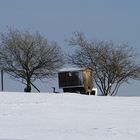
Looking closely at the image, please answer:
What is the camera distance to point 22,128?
11.0 metres

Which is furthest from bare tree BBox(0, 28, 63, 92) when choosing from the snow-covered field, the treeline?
the snow-covered field

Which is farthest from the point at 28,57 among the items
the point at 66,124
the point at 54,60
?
the point at 66,124

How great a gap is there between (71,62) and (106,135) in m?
39.7

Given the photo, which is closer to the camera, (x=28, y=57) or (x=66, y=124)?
(x=66, y=124)

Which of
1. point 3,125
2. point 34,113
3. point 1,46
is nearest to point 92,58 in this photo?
point 1,46

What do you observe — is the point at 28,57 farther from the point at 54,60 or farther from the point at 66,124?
the point at 66,124

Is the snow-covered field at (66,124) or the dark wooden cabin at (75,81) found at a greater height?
the dark wooden cabin at (75,81)

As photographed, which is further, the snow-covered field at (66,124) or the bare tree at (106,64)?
the bare tree at (106,64)

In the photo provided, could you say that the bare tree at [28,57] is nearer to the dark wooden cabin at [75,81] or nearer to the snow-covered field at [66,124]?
the dark wooden cabin at [75,81]

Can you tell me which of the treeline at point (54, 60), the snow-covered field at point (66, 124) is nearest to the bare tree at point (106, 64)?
the treeline at point (54, 60)

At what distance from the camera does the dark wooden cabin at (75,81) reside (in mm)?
37688

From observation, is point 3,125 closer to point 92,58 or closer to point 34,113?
point 34,113

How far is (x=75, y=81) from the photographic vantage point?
38.2 metres

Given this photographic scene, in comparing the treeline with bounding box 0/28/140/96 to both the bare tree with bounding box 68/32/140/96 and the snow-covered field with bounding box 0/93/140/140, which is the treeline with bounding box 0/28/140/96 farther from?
the snow-covered field with bounding box 0/93/140/140
